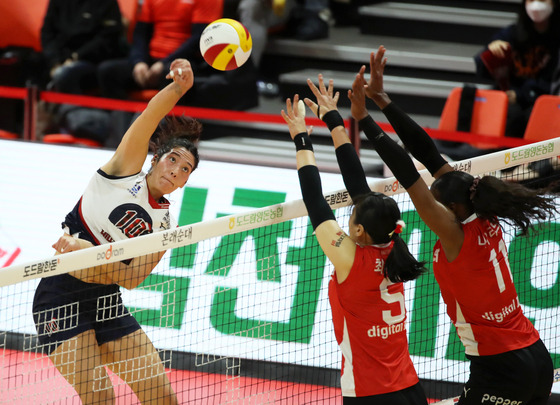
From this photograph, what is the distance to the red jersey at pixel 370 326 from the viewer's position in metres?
4.04

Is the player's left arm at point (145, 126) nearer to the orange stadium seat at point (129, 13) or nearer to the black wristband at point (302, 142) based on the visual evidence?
the black wristband at point (302, 142)

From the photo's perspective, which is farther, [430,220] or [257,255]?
[257,255]

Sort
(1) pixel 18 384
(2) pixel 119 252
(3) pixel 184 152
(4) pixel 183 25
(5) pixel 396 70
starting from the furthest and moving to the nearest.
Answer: (5) pixel 396 70, (4) pixel 183 25, (1) pixel 18 384, (3) pixel 184 152, (2) pixel 119 252

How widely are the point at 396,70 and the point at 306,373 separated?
5143 mm

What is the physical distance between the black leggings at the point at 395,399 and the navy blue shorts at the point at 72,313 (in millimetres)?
1540

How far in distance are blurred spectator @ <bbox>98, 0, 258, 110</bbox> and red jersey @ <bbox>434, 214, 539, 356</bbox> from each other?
18.0 ft

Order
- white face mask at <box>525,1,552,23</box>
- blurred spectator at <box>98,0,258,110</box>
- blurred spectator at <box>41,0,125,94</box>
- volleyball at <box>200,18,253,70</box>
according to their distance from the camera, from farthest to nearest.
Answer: blurred spectator at <box>41,0,125,94</box> → blurred spectator at <box>98,0,258,110</box> → white face mask at <box>525,1,552,23</box> → volleyball at <box>200,18,253,70</box>

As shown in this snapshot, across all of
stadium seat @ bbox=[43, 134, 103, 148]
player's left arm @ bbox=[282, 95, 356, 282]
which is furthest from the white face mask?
player's left arm @ bbox=[282, 95, 356, 282]

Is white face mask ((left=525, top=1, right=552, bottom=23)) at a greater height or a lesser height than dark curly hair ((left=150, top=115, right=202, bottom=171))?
greater

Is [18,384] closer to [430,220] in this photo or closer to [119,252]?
[119,252]

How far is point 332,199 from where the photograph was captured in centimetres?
484

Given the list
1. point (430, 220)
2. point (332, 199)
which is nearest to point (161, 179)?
point (332, 199)

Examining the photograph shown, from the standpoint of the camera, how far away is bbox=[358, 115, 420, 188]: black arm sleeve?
4.29m

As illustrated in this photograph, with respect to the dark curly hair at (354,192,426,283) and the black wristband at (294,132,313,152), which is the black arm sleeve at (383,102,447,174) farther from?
the dark curly hair at (354,192,426,283)
